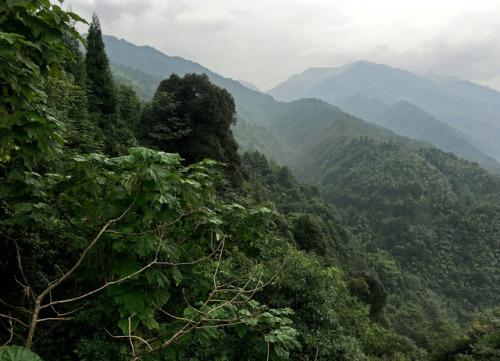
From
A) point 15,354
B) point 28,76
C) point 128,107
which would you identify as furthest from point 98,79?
point 15,354

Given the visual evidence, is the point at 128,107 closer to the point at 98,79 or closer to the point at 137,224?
the point at 98,79

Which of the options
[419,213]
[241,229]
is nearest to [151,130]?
[241,229]

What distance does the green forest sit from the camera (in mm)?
2307

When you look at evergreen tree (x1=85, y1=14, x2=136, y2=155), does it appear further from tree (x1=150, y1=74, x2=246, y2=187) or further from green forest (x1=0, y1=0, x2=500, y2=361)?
tree (x1=150, y1=74, x2=246, y2=187)

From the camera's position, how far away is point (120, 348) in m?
4.41

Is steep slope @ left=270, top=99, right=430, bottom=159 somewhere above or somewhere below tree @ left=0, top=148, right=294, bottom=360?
above

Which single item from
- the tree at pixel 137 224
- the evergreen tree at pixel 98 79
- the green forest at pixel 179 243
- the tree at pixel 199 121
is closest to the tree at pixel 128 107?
the green forest at pixel 179 243

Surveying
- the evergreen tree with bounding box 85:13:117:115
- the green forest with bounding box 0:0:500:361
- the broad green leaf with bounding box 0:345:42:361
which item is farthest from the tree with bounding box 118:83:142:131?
the broad green leaf with bounding box 0:345:42:361

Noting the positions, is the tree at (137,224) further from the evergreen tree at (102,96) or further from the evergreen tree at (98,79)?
the evergreen tree at (98,79)

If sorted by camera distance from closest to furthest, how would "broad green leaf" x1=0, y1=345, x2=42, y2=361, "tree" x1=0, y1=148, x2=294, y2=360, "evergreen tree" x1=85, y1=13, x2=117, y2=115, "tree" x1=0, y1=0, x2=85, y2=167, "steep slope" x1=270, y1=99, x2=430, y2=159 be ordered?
"broad green leaf" x1=0, y1=345, x2=42, y2=361 → "tree" x1=0, y1=0, x2=85, y2=167 → "tree" x1=0, y1=148, x2=294, y2=360 → "evergreen tree" x1=85, y1=13, x2=117, y2=115 → "steep slope" x1=270, y1=99, x2=430, y2=159

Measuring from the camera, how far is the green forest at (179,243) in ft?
7.57

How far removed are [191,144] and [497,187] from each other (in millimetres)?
94158

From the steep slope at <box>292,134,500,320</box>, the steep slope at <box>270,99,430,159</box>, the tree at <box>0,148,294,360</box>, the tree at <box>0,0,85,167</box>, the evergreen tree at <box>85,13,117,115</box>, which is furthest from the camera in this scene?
the steep slope at <box>270,99,430,159</box>

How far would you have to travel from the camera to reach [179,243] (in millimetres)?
2859
